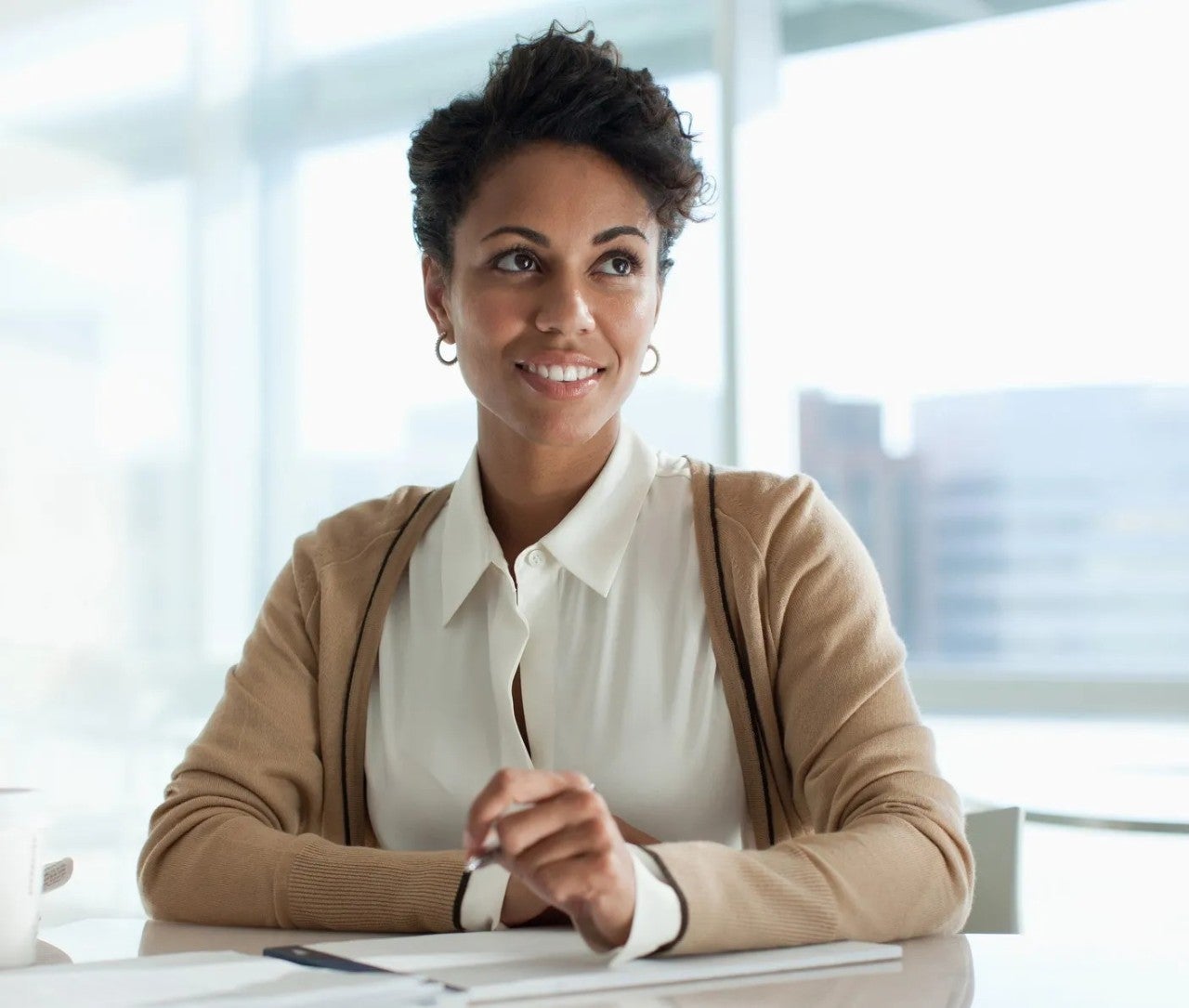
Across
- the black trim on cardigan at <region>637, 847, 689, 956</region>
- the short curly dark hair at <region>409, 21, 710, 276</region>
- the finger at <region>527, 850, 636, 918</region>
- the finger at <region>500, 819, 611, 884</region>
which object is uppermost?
the short curly dark hair at <region>409, 21, 710, 276</region>

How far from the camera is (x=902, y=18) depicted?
13.0 feet

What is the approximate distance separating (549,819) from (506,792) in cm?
4

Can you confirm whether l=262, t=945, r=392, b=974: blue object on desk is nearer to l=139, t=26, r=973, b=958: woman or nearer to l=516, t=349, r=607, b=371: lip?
l=139, t=26, r=973, b=958: woman

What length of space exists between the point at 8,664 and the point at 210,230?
147 cm

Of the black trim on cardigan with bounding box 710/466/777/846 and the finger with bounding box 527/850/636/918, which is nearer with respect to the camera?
the finger with bounding box 527/850/636/918

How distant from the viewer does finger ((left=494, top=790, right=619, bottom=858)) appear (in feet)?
3.16

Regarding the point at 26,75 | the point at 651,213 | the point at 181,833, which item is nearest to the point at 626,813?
the point at 181,833

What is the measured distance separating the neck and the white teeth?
10cm

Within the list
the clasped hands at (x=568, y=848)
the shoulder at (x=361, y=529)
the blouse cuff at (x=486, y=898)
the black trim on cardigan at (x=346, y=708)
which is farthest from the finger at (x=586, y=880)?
the shoulder at (x=361, y=529)

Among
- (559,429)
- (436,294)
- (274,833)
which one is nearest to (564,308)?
(559,429)

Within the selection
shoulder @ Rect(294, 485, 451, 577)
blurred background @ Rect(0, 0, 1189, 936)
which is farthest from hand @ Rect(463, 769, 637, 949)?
blurred background @ Rect(0, 0, 1189, 936)

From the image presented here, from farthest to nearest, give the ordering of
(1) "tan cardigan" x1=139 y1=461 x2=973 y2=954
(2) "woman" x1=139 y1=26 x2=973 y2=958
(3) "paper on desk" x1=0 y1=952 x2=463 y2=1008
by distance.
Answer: (2) "woman" x1=139 y1=26 x2=973 y2=958 < (1) "tan cardigan" x1=139 y1=461 x2=973 y2=954 < (3) "paper on desk" x1=0 y1=952 x2=463 y2=1008

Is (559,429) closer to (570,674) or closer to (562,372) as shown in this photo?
(562,372)

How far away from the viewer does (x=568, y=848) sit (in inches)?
38.4
